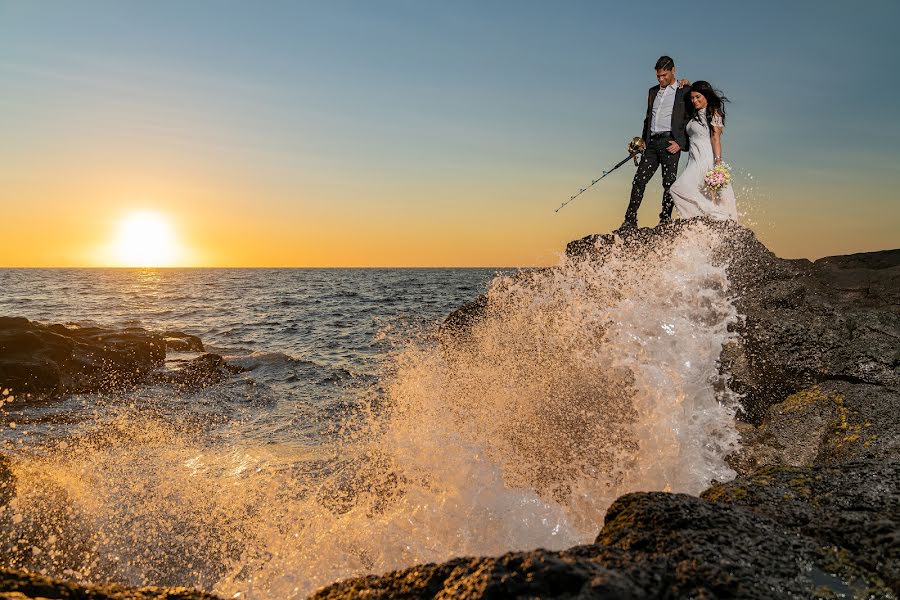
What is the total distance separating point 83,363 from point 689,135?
13.4m

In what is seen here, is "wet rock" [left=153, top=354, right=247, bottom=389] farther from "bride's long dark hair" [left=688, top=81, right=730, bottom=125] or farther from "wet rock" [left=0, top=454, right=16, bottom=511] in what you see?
"bride's long dark hair" [left=688, top=81, right=730, bottom=125]

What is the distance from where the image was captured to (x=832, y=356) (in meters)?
5.25

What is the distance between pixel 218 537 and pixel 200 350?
13336 mm

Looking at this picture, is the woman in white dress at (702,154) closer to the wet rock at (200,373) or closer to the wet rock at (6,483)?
the wet rock at (6,483)

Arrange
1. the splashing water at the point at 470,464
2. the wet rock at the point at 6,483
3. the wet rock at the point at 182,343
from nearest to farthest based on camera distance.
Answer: the splashing water at the point at 470,464 → the wet rock at the point at 6,483 → the wet rock at the point at 182,343

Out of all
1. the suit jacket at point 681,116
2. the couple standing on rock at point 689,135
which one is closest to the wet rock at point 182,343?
the couple standing on rock at point 689,135

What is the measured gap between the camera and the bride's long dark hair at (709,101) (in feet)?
24.8

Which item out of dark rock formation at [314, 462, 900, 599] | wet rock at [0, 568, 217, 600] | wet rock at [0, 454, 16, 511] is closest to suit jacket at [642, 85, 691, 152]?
dark rock formation at [314, 462, 900, 599]

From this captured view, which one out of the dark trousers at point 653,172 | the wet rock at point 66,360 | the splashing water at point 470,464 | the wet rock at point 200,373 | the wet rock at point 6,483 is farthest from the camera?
the wet rock at point 200,373

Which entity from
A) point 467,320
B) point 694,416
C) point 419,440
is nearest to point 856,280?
point 694,416

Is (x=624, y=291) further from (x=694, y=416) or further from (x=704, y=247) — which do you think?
(x=694, y=416)

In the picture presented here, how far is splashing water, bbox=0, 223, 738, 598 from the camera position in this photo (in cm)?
402

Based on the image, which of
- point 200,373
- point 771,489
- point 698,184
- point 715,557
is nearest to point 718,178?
point 698,184

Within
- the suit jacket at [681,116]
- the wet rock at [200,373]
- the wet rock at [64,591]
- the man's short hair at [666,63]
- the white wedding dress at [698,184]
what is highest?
the man's short hair at [666,63]
